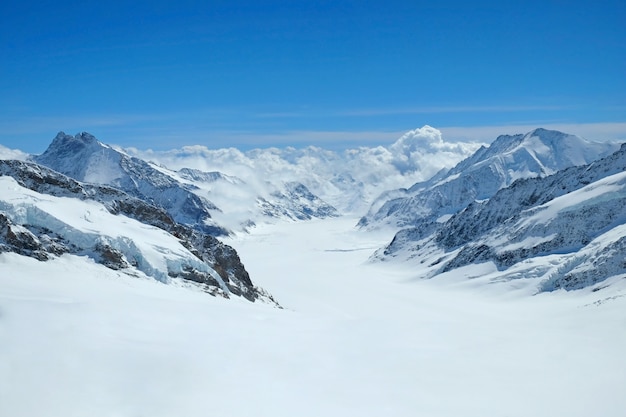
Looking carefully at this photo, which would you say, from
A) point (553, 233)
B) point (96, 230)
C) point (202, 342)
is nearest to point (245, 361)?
point (202, 342)

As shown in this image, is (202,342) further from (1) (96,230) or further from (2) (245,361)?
(1) (96,230)

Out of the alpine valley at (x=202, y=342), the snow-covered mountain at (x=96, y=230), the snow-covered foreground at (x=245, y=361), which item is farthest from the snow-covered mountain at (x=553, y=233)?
the snow-covered mountain at (x=96, y=230)

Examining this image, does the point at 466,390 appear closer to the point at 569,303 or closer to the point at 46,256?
the point at 46,256

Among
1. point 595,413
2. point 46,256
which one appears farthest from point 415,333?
point 46,256

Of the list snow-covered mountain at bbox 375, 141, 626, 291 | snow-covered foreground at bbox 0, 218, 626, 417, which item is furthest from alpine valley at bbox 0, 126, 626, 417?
snow-covered mountain at bbox 375, 141, 626, 291

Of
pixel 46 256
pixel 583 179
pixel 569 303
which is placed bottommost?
pixel 569 303
